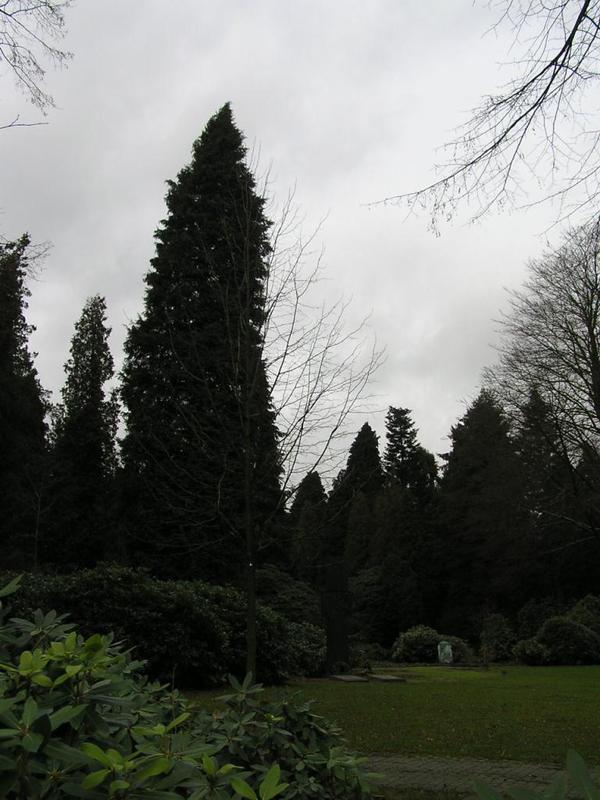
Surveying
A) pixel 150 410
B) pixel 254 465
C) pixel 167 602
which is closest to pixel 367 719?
A: pixel 254 465

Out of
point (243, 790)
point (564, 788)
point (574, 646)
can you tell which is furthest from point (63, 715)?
point (574, 646)

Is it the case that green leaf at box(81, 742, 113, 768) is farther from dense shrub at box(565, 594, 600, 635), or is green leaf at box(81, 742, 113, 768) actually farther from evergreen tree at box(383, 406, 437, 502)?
evergreen tree at box(383, 406, 437, 502)

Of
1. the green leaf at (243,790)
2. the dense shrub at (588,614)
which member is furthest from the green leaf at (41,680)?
the dense shrub at (588,614)

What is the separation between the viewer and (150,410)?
18438 mm

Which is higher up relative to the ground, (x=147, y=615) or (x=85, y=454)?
(x=85, y=454)

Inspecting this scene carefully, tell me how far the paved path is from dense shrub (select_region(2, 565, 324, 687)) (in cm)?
486

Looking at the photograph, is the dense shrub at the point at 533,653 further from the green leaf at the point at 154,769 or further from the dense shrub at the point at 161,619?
the green leaf at the point at 154,769

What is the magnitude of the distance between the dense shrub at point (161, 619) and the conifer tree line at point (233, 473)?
3.32 ft

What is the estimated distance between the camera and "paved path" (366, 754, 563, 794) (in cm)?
484

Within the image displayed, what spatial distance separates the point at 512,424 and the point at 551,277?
15.6 ft

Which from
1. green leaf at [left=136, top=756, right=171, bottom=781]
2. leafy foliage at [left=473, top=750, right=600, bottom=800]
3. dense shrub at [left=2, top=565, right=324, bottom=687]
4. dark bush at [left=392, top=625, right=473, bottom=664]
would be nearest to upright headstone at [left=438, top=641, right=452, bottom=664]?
dark bush at [left=392, top=625, right=473, bottom=664]

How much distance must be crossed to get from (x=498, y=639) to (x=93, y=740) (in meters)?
26.0

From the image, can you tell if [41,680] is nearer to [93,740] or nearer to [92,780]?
[93,740]

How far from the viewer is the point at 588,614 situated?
22422mm
